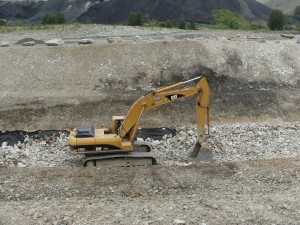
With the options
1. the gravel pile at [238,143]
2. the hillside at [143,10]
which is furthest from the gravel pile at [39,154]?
the hillside at [143,10]

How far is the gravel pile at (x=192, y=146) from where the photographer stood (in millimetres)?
14749

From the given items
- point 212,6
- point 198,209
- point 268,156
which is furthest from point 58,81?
point 212,6

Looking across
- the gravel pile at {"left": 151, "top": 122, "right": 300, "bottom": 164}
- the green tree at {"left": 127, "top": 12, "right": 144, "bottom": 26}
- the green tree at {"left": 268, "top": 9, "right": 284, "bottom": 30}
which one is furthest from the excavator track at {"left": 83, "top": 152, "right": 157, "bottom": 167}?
the green tree at {"left": 268, "top": 9, "right": 284, "bottom": 30}

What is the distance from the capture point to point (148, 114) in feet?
61.4

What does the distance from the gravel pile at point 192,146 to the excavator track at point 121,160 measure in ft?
2.23

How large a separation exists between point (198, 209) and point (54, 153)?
6.10 metres

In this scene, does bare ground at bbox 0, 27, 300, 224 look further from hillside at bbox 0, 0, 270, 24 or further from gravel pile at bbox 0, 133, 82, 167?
hillside at bbox 0, 0, 270, 24

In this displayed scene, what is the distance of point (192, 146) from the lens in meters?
16.2

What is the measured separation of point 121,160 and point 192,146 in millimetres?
3147

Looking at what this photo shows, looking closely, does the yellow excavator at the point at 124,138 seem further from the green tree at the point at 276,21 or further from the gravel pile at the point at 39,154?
the green tree at the point at 276,21

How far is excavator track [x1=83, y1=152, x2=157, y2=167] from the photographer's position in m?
13.9

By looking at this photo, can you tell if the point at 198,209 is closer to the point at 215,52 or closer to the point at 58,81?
the point at 58,81

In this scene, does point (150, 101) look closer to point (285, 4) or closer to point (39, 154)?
point (39, 154)

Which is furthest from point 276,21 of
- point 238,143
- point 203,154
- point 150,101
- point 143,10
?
point 150,101
